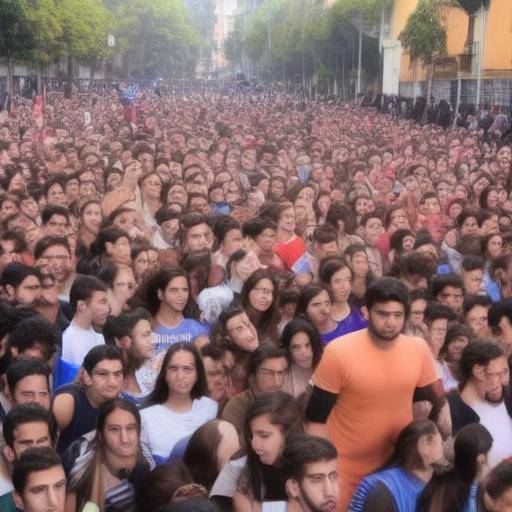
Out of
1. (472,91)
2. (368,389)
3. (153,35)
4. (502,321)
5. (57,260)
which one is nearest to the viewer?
(368,389)

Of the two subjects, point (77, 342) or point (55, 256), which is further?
point (55, 256)

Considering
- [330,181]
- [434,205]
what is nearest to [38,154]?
[330,181]

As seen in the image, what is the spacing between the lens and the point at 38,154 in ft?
51.7

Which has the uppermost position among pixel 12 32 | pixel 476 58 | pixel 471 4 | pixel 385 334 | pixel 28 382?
pixel 471 4

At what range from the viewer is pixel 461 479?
4.16 m

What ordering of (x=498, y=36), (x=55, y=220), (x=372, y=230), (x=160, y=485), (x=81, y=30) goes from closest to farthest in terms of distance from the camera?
1. (x=160, y=485)
2. (x=55, y=220)
3. (x=372, y=230)
4. (x=498, y=36)
5. (x=81, y=30)

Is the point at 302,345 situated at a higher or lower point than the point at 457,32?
lower

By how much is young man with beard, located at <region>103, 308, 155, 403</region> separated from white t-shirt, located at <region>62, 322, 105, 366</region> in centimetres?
24

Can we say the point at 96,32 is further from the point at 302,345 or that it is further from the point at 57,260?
the point at 302,345

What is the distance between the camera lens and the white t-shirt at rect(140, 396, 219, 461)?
4.84m

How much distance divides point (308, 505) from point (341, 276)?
292 cm

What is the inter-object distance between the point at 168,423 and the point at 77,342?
122cm

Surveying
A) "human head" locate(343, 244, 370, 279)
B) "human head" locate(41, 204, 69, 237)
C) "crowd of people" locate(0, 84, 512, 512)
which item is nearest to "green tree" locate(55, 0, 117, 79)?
"crowd of people" locate(0, 84, 512, 512)

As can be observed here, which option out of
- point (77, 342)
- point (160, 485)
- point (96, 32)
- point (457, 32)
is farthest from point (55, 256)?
point (96, 32)
